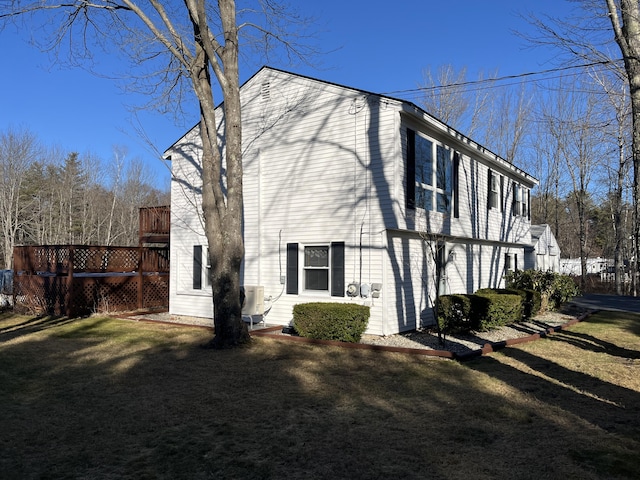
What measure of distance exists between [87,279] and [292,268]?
706 cm

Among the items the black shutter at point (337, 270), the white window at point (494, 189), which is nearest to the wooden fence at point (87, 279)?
the black shutter at point (337, 270)

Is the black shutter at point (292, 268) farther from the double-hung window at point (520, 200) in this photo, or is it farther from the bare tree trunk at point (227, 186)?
the double-hung window at point (520, 200)

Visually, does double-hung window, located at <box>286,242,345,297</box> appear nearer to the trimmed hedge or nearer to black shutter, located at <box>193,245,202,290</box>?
the trimmed hedge

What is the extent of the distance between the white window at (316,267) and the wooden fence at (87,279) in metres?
6.98

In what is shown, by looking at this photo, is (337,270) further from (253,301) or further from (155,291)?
(155,291)

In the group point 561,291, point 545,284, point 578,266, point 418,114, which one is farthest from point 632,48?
point 578,266

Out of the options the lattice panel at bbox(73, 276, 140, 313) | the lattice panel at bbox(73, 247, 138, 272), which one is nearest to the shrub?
the lattice panel at bbox(73, 276, 140, 313)

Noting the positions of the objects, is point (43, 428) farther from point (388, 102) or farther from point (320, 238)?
point (388, 102)

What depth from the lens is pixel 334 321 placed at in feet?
31.0

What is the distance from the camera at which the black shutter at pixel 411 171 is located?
1070 centimetres

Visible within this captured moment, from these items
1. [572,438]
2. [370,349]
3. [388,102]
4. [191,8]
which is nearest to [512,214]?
[388,102]

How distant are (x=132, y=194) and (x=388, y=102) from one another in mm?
35796

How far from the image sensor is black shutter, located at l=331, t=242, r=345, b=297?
35.2 feet

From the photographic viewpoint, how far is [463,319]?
10555 mm
